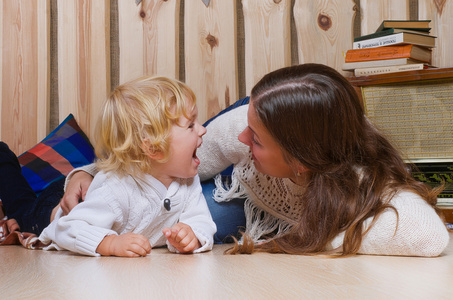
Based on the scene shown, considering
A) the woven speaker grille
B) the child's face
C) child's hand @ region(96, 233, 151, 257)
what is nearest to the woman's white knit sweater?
the child's face

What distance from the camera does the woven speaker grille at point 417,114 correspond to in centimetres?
187

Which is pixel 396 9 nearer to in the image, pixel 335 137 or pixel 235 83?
pixel 235 83

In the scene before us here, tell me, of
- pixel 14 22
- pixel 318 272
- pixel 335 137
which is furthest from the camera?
pixel 14 22

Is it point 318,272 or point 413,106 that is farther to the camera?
point 413,106

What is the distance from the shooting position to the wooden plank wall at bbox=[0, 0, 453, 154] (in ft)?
7.15

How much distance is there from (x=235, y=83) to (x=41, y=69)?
2.93ft

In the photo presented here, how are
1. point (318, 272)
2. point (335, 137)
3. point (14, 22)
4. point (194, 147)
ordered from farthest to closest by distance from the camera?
point (14, 22)
point (194, 147)
point (335, 137)
point (318, 272)

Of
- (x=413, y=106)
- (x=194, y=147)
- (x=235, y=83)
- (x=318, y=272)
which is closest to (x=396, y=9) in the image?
(x=413, y=106)

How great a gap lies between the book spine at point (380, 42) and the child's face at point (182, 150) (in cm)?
101

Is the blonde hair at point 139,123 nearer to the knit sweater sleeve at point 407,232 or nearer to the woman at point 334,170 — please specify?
the woman at point 334,170

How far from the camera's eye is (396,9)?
87.0 inches

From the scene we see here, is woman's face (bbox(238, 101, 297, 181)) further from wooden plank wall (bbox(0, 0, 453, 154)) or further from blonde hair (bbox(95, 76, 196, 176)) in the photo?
wooden plank wall (bbox(0, 0, 453, 154))

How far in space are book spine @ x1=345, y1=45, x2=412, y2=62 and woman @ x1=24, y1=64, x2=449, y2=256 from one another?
80 cm

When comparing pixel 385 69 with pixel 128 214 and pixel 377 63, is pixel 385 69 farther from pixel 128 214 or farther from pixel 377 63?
pixel 128 214
